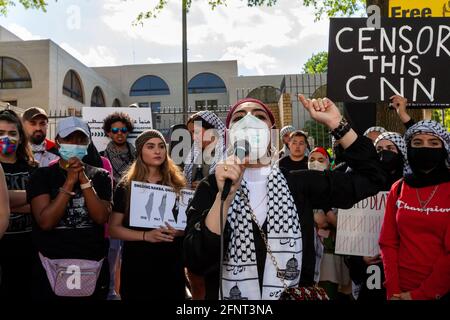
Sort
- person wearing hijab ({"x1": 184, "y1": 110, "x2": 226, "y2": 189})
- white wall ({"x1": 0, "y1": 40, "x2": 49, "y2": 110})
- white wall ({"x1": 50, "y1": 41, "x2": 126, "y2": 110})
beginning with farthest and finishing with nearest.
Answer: white wall ({"x1": 50, "y1": 41, "x2": 126, "y2": 110}) → white wall ({"x1": 0, "y1": 40, "x2": 49, "y2": 110}) → person wearing hijab ({"x1": 184, "y1": 110, "x2": 226, "y2": 189})

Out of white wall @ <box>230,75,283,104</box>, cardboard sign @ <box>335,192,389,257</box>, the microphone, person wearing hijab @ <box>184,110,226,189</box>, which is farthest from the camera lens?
white wall @ <box>230,75,283,104</box>

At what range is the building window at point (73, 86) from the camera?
1182 inches

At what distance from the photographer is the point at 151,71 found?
41188 millimetres

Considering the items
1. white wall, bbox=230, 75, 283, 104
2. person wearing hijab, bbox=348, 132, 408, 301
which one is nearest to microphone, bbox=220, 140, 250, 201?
person wearing hijab, bbox=348, 132, 408, 301

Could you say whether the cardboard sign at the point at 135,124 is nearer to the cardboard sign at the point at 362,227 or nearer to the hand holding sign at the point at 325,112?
the cardboard sign at the point at 362,227

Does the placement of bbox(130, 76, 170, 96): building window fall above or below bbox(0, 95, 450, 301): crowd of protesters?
above

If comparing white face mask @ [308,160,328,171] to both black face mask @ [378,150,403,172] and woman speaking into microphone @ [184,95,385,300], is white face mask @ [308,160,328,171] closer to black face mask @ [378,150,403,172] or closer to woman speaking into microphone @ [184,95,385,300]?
black face mask @ [378,150,403,172]

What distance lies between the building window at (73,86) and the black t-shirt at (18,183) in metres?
27.6

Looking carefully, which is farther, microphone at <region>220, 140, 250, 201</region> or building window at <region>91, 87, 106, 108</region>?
building window at <region>91, 87, 106, 108</region>

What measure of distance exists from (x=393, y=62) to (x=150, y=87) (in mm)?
38767

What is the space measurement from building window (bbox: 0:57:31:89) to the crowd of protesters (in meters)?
25.9

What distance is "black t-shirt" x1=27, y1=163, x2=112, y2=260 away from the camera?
311 cm
